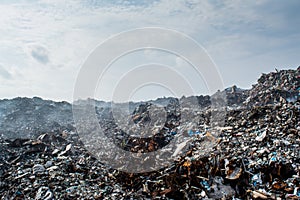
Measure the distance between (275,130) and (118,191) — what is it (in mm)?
3583

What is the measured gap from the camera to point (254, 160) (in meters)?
4.90

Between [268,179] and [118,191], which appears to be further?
[118,191]

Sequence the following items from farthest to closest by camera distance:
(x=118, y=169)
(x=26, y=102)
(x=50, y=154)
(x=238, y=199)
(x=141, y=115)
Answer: (x=26, y=102), (x=141, y=115), (x=50, y=154), (x=118, y=169), (x=238, y=199)

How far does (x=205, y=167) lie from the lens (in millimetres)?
5012


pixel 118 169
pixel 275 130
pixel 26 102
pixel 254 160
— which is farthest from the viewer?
pixel 26 102

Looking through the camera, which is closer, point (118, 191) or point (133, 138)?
point (118, 191)

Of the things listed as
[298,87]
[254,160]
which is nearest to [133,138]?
[254,160]

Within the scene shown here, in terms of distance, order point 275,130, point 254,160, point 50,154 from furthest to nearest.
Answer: point 50,154 < point 275,130 < point 254,160

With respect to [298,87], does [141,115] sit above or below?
below

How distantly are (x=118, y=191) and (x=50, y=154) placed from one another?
97.7 inches

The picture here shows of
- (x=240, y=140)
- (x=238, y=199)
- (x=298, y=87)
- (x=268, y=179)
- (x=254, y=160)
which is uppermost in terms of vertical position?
(x=298, y=87)

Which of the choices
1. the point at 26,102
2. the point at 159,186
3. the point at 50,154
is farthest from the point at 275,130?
the point at 26,102

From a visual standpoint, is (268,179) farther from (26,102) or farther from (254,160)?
(26,102)

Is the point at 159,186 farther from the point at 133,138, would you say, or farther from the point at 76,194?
the point at 133,138
